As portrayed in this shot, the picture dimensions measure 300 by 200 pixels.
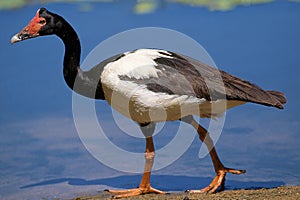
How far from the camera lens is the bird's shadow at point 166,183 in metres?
4.66

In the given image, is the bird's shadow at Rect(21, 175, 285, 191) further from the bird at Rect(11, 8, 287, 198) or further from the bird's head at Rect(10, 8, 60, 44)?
the bird's head at Rect(10, 8, 60, 44)

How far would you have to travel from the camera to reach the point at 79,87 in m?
4.50

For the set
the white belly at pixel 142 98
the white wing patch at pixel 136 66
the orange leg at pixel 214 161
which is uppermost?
the white wing patch at pixel 136 66

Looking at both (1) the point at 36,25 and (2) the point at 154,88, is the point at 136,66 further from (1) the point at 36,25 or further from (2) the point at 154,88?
(1) the point at 36,25

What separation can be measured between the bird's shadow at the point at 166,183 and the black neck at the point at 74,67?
706mm

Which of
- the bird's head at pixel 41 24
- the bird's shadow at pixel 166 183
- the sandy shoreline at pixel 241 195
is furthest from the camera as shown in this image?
the bird's shadow at pixel 166 183

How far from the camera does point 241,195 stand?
4250 millimetres

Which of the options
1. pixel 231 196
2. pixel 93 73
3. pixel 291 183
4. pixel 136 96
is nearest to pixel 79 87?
pixel 93 73

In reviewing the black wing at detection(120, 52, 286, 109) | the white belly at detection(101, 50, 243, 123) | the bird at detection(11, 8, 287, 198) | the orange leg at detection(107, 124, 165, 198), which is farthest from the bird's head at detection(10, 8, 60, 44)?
the orange leg at detection(107, 124, 165, 198)

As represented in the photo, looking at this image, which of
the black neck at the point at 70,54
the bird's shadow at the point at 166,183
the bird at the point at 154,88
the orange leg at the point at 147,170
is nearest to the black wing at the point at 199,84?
the bird at the point at 154,88

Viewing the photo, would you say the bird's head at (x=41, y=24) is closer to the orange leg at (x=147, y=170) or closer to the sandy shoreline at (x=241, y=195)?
the orange leg at (x=147, y=170)

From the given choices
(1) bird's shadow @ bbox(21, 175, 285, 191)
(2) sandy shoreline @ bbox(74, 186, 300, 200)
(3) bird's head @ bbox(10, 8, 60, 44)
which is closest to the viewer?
(2) sandy shoreline @ bbox(74, 186, 300, 200)

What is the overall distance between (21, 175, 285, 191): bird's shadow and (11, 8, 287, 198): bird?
15 centimetres

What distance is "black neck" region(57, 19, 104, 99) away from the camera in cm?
445
